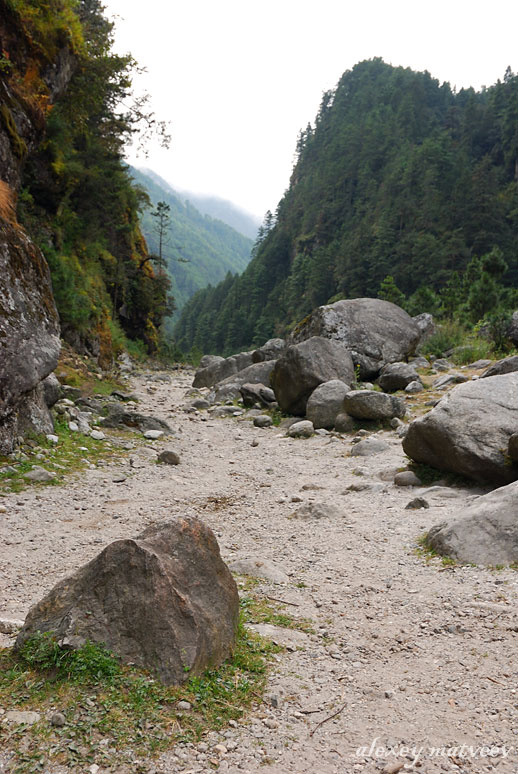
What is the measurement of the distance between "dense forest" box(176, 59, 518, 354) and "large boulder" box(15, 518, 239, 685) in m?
24.8

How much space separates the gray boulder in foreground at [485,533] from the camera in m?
4.78

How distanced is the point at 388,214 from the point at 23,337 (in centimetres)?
6919

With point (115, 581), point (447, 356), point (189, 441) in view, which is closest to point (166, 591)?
point (115, 581)

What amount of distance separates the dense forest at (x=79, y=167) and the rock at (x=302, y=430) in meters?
8.90

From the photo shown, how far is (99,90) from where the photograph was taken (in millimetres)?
20078

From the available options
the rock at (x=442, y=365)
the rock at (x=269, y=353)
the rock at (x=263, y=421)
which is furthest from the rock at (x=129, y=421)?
the rock at (x=269, y=353)

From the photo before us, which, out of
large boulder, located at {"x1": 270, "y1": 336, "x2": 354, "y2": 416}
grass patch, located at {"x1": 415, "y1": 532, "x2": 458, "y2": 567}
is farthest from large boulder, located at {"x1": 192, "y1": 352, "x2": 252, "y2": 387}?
grass patch, located at {"x1": 415, "y1": 532, "x2": 458, "y2": 567}

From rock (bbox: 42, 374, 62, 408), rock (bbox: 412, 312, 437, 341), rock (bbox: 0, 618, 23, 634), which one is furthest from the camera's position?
rock (bbox: 412, 312, 437, 341)

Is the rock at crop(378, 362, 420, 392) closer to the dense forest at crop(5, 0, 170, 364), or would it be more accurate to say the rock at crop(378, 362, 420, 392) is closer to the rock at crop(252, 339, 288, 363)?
the rock at crop(252, 339, 288, 363)

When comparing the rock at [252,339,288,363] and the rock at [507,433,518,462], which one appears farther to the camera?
the rock at [252,339,288,363]

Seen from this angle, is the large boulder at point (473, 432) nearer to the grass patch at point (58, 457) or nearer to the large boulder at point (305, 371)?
the grass patch at point (58, 457)

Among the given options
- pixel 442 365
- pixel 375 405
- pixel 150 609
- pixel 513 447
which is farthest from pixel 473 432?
pixel 442 365

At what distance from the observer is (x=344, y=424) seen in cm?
1235

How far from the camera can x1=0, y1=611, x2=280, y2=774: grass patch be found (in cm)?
234
